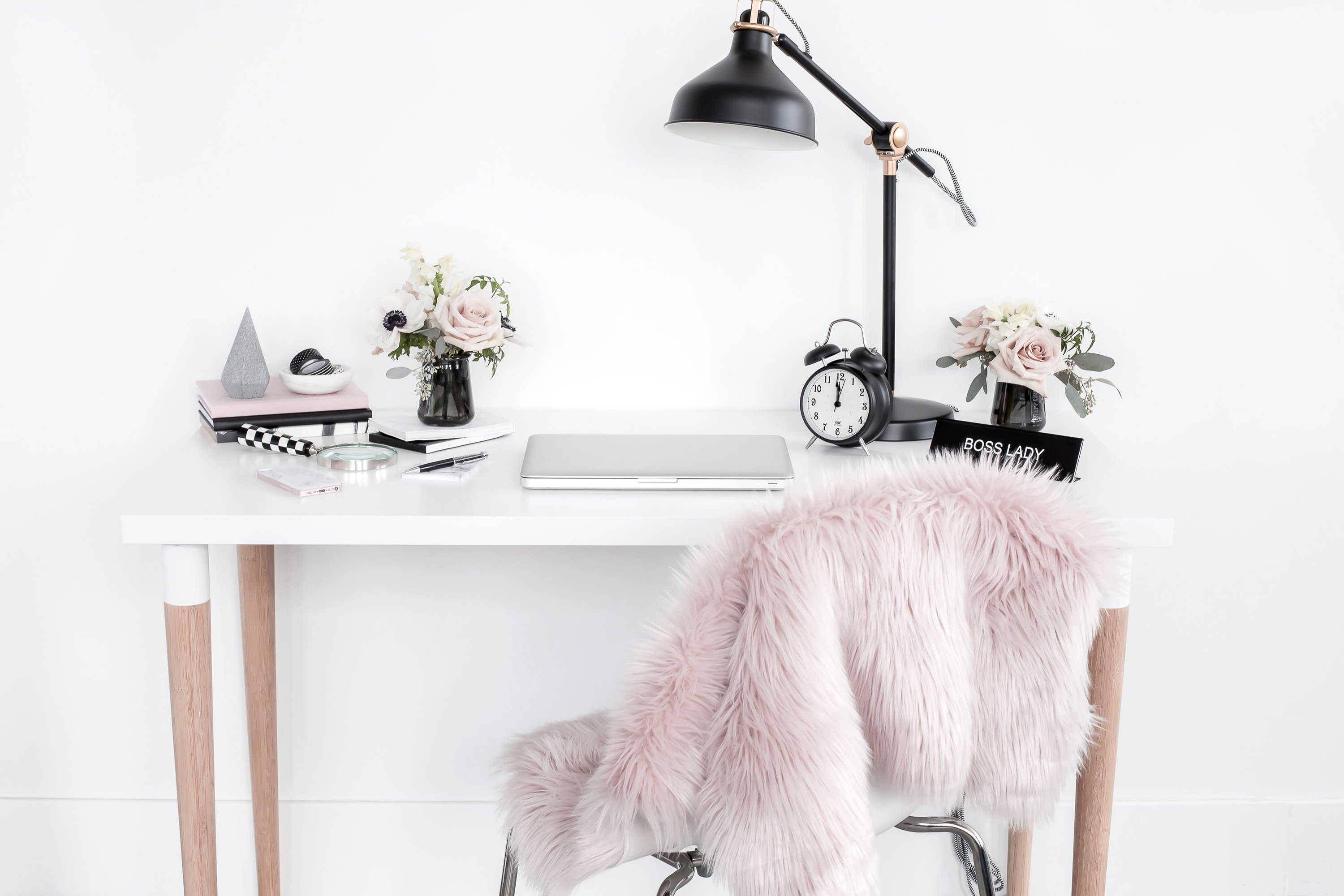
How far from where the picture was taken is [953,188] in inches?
62.3

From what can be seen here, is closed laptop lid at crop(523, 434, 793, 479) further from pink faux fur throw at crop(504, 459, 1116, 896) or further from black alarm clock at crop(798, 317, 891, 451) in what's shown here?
pink faux fur throw at crop(504, 459, 1116, 896)

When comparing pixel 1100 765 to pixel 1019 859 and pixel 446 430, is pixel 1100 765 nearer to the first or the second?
pixel 1019 859

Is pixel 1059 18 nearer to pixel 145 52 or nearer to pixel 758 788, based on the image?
pixel 758 788

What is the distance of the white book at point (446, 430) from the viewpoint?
138cm

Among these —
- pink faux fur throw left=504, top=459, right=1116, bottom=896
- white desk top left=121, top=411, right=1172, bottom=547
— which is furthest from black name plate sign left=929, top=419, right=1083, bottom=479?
pink faux fur throw left=504, top=459, right=1116, bottom=896

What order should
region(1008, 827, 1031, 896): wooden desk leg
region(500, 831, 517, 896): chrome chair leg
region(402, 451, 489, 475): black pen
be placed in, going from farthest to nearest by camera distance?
region(1008, 827, 1031, 896): wooden desk leg → region(402, 451, 489, 475): black pen → region(500, 831, 517, 896): chrome chair leg

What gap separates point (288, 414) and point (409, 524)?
40 centimetres

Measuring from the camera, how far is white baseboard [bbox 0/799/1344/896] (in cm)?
174

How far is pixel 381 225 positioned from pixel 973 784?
46.4 inches

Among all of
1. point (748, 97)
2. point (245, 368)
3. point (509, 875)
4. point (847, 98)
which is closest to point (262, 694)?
point (245, 368)

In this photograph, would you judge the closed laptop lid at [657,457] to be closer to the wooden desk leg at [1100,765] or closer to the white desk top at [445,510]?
the white desk top at [445,510]

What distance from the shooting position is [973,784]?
94 centimetres

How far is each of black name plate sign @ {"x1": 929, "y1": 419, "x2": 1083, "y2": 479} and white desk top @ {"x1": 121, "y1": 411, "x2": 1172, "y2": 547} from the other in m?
0.04

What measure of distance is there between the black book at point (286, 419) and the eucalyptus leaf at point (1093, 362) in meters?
1.03
